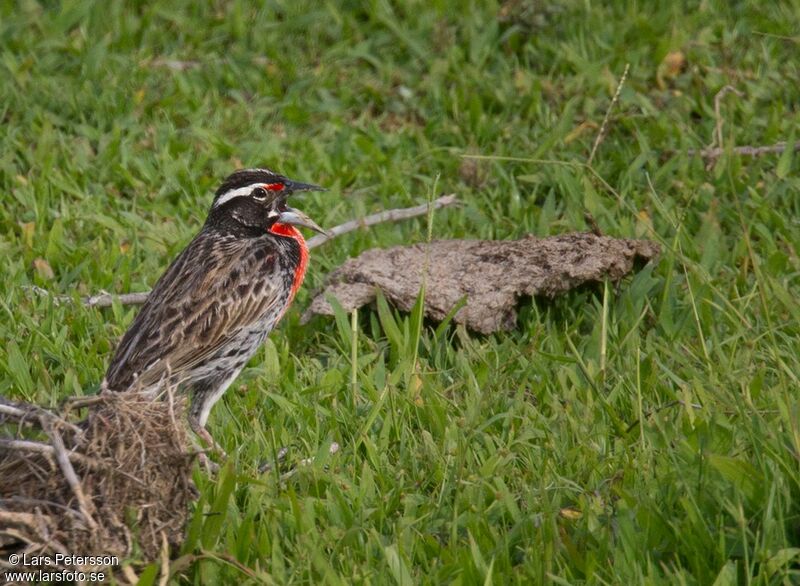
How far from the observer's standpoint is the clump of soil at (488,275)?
7.13 metres

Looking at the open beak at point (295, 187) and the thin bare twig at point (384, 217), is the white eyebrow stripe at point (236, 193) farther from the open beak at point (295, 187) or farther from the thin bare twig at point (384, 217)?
the thin bare twig at point (384, 217)

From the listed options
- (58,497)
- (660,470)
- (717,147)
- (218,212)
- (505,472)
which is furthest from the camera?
(717,147)

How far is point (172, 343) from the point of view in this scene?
6.37 meters

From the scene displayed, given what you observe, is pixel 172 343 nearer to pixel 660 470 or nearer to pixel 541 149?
pixel 660 470

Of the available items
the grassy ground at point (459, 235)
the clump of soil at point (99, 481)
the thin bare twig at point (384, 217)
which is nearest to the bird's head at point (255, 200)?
the grassy ground at point (459, 235)

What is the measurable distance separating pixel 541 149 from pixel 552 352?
223cm

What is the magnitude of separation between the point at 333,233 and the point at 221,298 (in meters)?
1.67

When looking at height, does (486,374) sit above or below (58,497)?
below

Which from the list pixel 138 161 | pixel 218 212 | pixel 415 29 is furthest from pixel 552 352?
pixel 415 29

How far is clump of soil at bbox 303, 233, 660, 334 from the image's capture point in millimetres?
7129

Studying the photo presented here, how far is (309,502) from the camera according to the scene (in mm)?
5449

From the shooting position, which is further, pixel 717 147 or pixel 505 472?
pixel 717 147

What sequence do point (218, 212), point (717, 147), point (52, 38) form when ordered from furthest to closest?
point (52, 38) → point (717, 147) → point (218, 212)

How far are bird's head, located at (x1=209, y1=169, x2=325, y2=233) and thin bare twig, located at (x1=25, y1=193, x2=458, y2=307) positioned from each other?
0.46 meters
